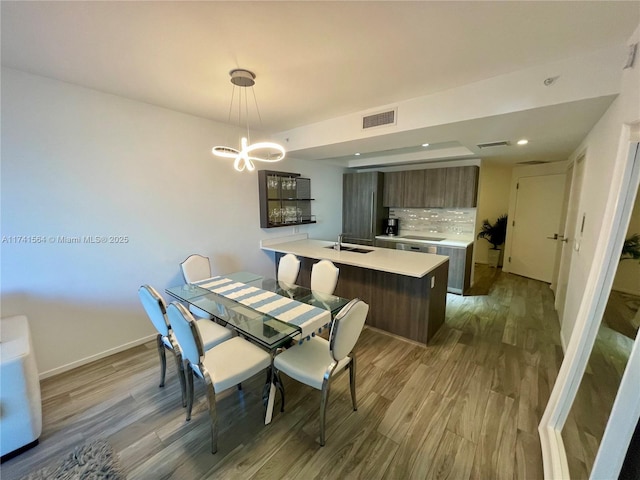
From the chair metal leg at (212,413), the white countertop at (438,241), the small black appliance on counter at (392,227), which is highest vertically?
the small black appliance on counter at (392,227)

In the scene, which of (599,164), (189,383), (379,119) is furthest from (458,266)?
(189,383)

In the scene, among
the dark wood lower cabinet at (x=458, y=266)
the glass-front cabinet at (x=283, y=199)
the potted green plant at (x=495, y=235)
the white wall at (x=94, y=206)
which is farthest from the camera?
the potted green plant at (x=495, y=235)

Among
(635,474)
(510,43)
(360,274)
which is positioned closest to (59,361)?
(360,274)

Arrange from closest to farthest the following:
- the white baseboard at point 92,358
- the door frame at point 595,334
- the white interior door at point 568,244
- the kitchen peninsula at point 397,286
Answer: the door frame at point 595,334, the white baseboard at point 92,358, the kitchen peninsula at point 397,286, the white interior door at point 568,244

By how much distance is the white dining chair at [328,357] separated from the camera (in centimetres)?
158

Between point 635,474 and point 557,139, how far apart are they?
3.18 m

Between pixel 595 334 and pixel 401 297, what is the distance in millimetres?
1512

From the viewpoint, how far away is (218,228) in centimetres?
341

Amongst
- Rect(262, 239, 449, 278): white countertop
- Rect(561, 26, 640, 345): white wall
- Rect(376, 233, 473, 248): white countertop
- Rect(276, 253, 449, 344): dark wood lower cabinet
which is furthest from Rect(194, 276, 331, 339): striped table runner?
Rect(376, 233, 473, 248): white countertop

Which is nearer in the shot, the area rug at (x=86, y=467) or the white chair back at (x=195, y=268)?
the area rug at (x=86, y=467)

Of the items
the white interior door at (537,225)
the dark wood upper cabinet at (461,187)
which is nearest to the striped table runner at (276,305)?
the dark wood upper cabinet at (461,187)

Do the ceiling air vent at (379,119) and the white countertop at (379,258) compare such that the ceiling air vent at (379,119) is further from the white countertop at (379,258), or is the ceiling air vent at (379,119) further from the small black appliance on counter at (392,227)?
the small black appliance on counter at (392,227)

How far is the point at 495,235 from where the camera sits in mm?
5789

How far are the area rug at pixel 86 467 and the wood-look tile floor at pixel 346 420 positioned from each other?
5 centimetres
